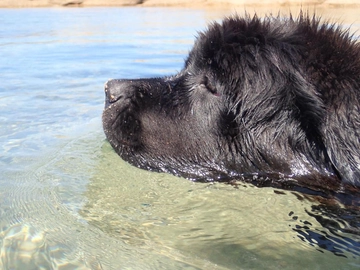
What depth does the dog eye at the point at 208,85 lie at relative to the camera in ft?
8.83

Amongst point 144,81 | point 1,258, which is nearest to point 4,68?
point 144,81

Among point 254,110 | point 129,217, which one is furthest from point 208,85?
point 129,217

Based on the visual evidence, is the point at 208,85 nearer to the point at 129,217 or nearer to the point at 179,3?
the point at 129,217

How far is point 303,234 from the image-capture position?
7.34 feet

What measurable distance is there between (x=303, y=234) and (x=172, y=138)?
0.90 meters

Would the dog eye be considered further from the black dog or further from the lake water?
the lake water

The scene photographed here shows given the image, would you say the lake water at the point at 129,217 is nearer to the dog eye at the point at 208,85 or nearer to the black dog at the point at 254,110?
the black dog at the point at 254,110

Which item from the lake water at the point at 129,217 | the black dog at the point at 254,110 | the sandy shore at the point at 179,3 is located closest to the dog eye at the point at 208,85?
the black dog at the point at 254,110

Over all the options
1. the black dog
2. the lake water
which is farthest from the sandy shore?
the lake water

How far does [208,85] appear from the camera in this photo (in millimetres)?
2721

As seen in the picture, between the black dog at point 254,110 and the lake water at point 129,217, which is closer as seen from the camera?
the lake water at point 129,217

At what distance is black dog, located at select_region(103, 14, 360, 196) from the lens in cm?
241

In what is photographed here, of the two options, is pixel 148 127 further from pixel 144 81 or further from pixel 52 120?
pixel 52 120

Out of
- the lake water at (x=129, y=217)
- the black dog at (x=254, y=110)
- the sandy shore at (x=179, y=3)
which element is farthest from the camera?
the sandy shore at (x=179, y=3)
